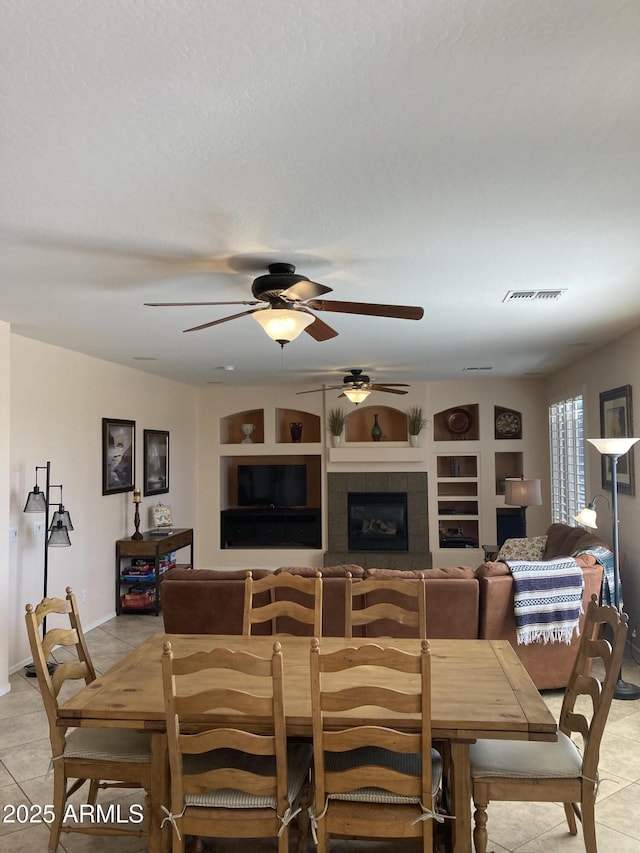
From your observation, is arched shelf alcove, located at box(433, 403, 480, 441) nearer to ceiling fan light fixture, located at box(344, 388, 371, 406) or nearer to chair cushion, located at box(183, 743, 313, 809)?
ceiling fan light fixture, located at box(344, 388, 371, 406)

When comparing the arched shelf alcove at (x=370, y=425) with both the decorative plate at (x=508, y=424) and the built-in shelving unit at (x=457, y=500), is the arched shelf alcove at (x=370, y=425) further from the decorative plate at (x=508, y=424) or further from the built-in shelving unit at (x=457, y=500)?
the decorative plate at (x=508, y=424)

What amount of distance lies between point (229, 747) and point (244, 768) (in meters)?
0.37

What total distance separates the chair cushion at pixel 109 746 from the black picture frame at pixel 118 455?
158 inches

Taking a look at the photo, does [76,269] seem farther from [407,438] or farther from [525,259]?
[407,438]

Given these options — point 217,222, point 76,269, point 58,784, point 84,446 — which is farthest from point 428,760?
point 84,446

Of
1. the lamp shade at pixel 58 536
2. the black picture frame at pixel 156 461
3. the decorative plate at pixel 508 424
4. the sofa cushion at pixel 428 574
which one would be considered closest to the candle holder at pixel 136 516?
the black picture frame at pixel 156 461

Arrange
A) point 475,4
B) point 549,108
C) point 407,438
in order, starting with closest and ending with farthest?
point 475,4
point 549,108
point 407,438

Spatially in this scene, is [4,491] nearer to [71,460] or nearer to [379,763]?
[71,460]

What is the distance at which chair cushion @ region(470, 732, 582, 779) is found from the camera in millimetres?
2328

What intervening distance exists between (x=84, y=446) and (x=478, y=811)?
486cm

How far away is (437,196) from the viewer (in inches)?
94.2

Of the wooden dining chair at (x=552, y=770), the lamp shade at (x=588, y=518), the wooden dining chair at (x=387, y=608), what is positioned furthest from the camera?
the lamp shade at (x=588, y=518)

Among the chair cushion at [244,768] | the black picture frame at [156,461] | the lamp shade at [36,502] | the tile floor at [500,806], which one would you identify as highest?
the black picture frame at [156,461]

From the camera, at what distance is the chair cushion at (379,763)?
2.17m
